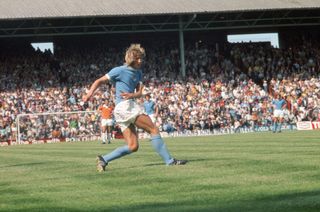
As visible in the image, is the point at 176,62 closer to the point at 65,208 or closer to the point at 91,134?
the point at 91,134

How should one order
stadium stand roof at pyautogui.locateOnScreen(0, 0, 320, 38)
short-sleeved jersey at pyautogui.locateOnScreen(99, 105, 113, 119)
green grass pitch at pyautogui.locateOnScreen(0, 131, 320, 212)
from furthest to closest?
stadium stand roof at pyautogui.locateOnScreen(0, 0, 320, 38)
short-sleeved jersey at pyautogui.locateOnScreen(99, 105, 113, 119)
green grass pitch at pyautogui.locateOnScreen(0, 131, 320, 212)

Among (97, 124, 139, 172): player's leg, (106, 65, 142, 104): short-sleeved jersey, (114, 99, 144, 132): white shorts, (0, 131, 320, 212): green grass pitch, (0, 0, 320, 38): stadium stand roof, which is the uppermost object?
(0, 0, 320, 38): stadium stand roof

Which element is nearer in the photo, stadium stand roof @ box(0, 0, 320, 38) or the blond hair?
the blond hair

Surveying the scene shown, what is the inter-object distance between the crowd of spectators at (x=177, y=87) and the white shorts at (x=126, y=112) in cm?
2767

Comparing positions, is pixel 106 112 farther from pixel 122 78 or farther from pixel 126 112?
pixel 126 112

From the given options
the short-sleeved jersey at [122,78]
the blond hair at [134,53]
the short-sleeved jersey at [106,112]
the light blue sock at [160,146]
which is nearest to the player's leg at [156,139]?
the light blue sock at [160,146]

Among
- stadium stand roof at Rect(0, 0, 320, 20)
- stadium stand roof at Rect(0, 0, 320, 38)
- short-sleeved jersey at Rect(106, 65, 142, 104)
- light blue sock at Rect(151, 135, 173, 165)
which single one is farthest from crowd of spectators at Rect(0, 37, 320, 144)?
short-sleeved jersey at Rect(106, 65, 142, 104)

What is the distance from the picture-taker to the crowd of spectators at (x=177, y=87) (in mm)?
41719

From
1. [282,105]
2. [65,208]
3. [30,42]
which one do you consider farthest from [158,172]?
[30,42]

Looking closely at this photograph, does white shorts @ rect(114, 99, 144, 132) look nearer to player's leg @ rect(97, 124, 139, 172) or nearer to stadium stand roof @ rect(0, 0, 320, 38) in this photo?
player's leg @ rect(97, 124, 139, 172)

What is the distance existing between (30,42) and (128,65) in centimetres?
3895

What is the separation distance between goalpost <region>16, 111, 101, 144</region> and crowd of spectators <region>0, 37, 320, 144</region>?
52 mm

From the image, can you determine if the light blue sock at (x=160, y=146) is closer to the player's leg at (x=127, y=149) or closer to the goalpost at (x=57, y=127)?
the player's leg at (x=127, y=149)

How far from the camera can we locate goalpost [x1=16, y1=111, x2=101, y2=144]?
1576 inches
